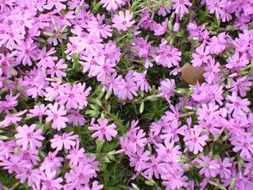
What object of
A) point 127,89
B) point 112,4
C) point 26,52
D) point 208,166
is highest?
point 112,4

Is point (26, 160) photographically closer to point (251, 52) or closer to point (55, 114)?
point (55, 114)

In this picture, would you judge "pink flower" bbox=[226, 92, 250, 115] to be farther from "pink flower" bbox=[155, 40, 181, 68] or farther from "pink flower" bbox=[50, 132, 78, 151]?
"pink flower" bbox=[50, 132, 78, 151]

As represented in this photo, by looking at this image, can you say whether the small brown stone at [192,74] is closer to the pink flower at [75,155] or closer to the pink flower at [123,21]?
the pink flower at [123,21]

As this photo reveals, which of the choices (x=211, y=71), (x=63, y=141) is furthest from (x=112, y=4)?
(x=63, y=141)

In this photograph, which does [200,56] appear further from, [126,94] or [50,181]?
[50,181]

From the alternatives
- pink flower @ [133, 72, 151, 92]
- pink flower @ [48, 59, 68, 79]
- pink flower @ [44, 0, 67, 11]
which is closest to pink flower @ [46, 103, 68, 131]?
pink flower @ [48, 59, 68, 79]

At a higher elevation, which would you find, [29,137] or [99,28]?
[99,28]
